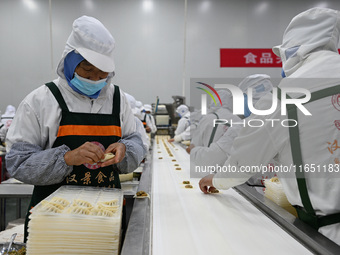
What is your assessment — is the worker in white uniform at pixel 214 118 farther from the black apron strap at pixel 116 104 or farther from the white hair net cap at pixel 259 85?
the black apron strap at pixel 116 104

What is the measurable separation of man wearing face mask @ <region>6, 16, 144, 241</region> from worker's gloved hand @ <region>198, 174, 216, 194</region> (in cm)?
56

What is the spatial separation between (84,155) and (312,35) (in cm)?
117

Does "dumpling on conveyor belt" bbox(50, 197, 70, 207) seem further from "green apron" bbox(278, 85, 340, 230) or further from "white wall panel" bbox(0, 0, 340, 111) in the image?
"white wall panel" bbox(0, 0, 340, 111)

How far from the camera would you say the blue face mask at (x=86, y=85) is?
121 cm

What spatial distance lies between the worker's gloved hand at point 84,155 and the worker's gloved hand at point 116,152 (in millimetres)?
63

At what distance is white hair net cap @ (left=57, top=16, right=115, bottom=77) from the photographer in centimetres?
116

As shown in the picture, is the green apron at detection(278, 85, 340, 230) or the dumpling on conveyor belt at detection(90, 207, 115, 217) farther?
the green apron at detection(278, 85, 340, 230)

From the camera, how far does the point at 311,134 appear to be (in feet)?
3.63

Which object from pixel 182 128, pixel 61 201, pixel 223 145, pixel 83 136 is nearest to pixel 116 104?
pixel 83 136

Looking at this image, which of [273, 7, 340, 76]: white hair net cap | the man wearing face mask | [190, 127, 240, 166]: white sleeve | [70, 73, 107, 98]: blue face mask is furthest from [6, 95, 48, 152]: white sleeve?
[190, 127, 240, 166]: white sleeve

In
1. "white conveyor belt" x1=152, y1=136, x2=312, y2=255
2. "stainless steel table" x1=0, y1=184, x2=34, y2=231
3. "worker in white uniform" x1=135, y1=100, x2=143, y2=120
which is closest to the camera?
"white conveyor belt" x1=152, y1=136, x2=312, y2=255

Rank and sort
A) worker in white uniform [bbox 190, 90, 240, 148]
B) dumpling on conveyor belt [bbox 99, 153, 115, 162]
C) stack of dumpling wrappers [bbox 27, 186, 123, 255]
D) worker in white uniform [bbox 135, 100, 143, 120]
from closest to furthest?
1. stack of dumpling wrappers [bbox 27, 186, 123, 255]
2. dumpling on conveyor belt [bbox 99, 153, 115, 162]
3. worker in white uniform [bbox 190, 90, 240, 148]
4. worker in white uniform [bbox 135, 100, 143, 120]

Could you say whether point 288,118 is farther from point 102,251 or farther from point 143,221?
point 102,251

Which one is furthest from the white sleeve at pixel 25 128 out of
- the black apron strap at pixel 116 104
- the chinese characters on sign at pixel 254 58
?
the chinese characters on sign at pixel 254 58
